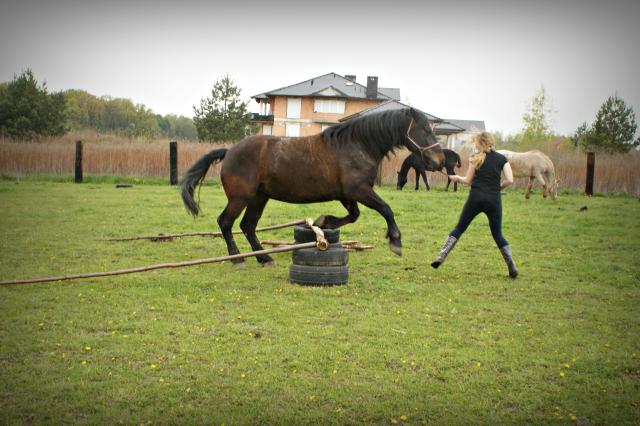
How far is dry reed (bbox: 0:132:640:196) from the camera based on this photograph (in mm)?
25203

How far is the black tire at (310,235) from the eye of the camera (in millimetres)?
8586

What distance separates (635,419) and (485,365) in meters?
1.28

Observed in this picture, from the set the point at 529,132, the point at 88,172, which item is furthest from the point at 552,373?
the point at 529,132

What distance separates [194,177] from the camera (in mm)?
9992

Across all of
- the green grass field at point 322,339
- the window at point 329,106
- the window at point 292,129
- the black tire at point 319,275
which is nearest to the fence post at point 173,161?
the green grass field at point 322,339

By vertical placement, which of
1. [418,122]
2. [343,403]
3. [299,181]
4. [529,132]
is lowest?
[343,403]

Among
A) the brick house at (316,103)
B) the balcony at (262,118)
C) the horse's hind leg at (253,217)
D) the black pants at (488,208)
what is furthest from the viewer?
the balcony at (262,118)

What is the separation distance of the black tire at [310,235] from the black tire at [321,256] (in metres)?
0.33

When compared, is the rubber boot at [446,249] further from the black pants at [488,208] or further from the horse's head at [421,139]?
the horse's head at [421,139]

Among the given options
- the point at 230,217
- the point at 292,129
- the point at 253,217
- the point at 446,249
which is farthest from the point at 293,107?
the point at 446,249

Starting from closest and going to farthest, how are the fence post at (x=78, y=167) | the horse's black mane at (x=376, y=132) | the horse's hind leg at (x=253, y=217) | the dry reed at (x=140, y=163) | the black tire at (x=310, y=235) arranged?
the black tire at (x=310, y=235) < the horse's black mane at (x=376, y=132) < the horse's hind leg at (x=253, y=217) < the fence post at (x=78, y=167) < the dry reed at (x=140, y=163)

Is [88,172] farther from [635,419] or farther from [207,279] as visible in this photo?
[635,419]

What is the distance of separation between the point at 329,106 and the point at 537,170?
53916 millimetres

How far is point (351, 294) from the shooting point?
25.8ft
